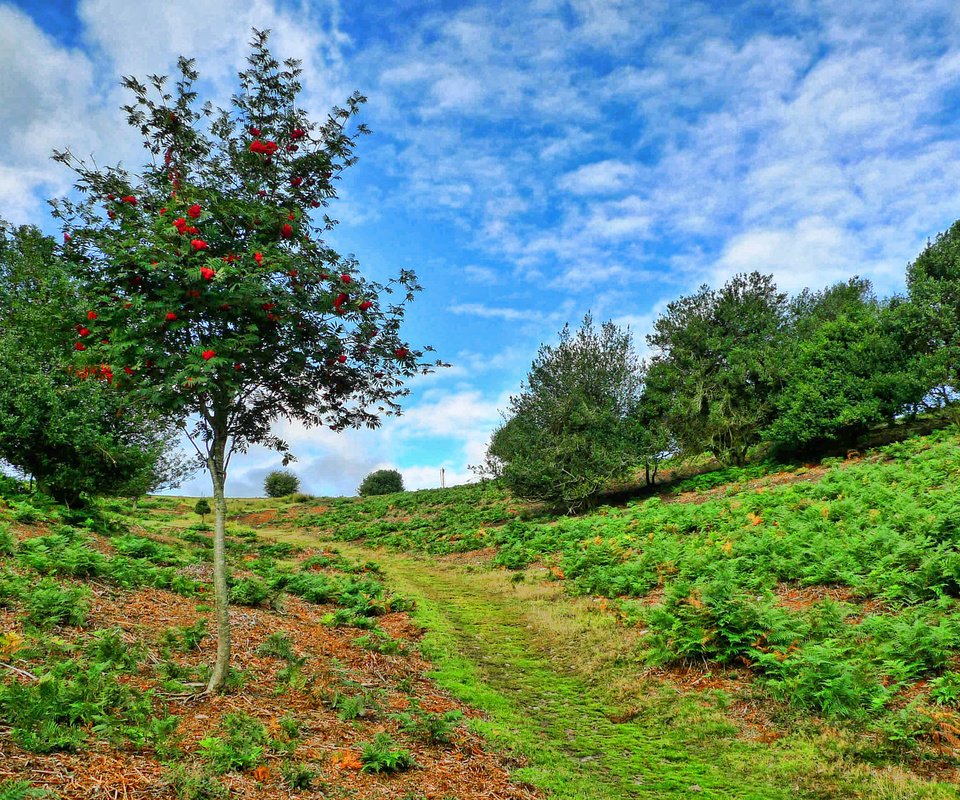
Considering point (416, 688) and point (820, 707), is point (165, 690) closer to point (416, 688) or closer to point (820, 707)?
point (416, 688)

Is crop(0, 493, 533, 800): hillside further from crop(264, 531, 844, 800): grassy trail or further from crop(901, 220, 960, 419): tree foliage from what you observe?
crop(901, 220, 960, 419): tree foliage

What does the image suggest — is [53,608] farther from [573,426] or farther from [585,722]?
[573,426]

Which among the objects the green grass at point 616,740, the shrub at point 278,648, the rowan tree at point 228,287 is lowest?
the green grass at point 616,740

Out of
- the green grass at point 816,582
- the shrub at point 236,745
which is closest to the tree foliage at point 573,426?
the green grass at point 816,582

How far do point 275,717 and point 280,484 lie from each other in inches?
2036

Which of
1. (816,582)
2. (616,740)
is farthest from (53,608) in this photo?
(816,582)

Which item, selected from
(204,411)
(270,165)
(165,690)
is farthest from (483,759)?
(270,165)

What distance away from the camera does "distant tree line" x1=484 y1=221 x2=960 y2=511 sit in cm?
2544

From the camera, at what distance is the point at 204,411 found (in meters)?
6.57

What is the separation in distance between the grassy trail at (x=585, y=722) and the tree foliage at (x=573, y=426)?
13.5m

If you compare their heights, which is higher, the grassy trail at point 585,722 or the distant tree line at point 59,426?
the distant tree line at point 59,426

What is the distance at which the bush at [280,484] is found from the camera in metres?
54.5

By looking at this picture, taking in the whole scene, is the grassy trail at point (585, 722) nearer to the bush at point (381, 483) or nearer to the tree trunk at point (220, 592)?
the tree trunk at point (220, 592)

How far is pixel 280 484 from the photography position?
54500mm
